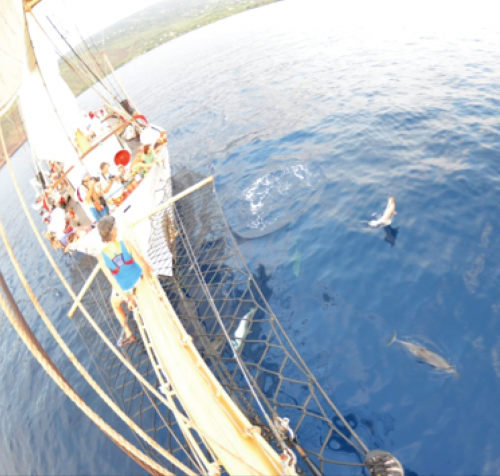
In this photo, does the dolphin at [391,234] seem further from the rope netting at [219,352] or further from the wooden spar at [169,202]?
the wooden spar at [169,202]

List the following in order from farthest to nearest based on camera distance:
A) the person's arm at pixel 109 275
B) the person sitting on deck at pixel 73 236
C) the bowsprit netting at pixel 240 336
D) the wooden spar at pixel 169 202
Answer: the person sitting on deck at pixel 73 236, the wooden spar at pixel 169 202, the person's arm at pixel 109 275, the bowsprit netting at pixel 240 336

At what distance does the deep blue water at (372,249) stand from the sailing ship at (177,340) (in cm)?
77

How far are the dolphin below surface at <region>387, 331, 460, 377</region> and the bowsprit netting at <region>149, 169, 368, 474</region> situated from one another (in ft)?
7.18

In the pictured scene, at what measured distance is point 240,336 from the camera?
8.19m

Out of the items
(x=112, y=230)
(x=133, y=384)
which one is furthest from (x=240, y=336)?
(x=112, y=230)

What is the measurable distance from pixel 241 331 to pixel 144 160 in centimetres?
809

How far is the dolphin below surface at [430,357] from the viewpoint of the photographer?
20.7 ft

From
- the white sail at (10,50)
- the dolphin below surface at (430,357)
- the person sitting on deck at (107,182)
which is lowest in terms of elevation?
the dolphin below surface at (430,357)

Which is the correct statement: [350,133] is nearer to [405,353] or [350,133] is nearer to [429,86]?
[429,86]

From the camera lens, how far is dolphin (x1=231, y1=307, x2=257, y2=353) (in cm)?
800

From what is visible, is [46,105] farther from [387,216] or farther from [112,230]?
[387,216]

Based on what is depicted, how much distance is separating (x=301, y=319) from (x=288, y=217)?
15.0 ft

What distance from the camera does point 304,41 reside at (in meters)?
37.2

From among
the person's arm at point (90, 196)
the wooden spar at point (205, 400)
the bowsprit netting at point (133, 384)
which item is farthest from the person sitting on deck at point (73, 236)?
the wooden spar at point (205, 400)
